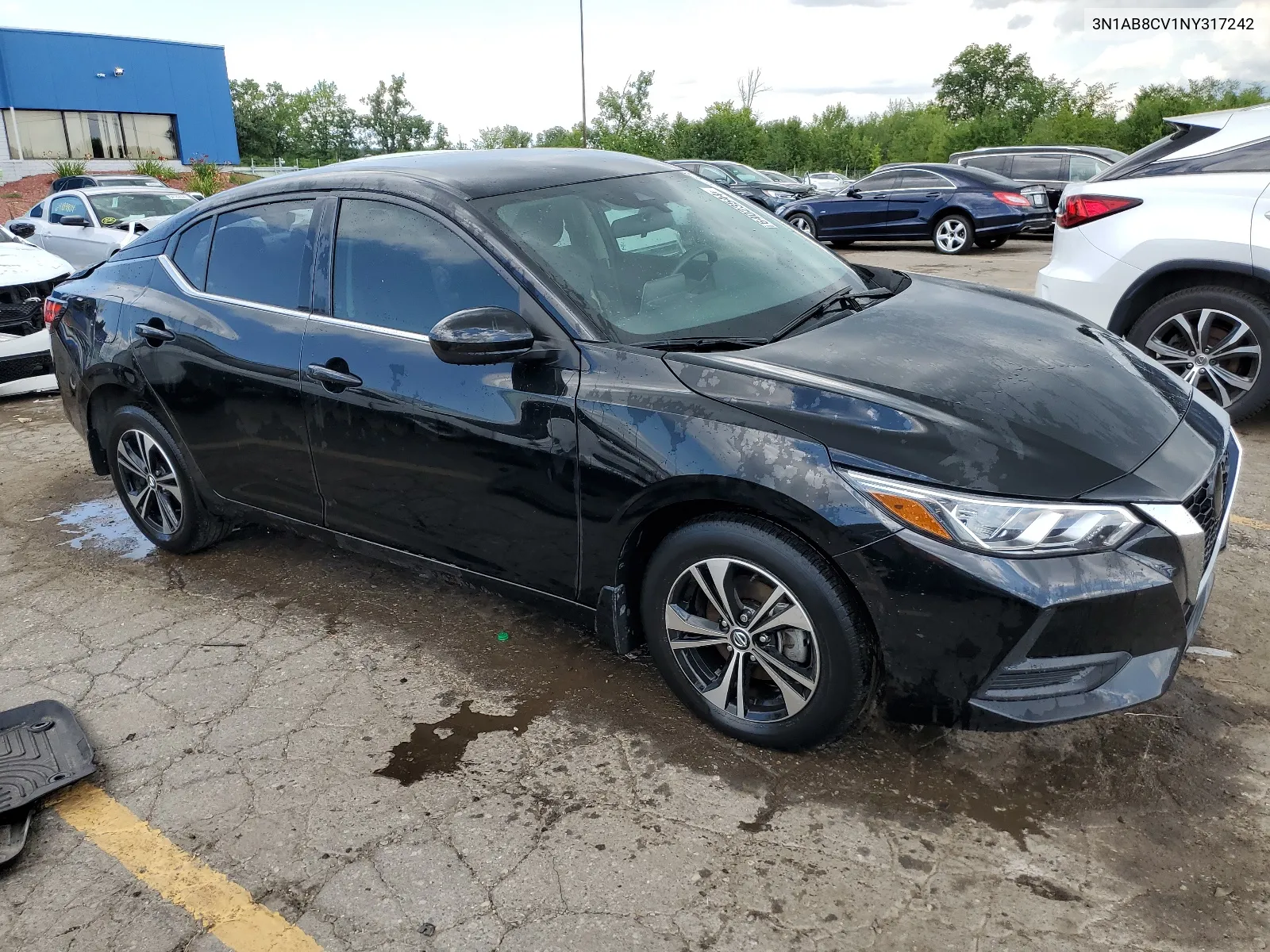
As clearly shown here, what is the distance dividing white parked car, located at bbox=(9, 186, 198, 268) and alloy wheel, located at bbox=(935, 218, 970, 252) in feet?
36.4

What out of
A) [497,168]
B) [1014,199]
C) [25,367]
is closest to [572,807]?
[497,168]

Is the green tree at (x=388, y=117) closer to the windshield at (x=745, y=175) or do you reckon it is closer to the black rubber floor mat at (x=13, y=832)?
the windshield at (x=745, y=175)

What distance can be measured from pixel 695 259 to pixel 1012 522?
151 cm

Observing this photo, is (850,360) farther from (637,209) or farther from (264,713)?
(264,713)

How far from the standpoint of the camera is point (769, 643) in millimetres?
2740

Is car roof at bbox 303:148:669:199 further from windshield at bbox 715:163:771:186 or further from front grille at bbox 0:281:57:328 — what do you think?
windshield at bbox 715:163:771:186

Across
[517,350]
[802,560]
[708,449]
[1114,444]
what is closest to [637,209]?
[517,350]

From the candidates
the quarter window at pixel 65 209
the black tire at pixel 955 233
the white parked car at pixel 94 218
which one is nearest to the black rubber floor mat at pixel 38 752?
the white parked car at pixel 94 218

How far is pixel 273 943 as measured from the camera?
227 centimetres

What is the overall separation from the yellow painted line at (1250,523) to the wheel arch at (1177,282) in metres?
1.26

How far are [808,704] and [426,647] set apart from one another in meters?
1.55

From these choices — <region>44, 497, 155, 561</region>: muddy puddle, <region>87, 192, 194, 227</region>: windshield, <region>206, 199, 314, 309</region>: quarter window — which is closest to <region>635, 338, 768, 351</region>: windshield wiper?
<region>206, 199, 314, 309</region>: quarter window

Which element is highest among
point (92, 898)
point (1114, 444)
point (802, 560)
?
point (1114, 444)

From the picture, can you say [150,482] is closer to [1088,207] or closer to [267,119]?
[1088,207]
